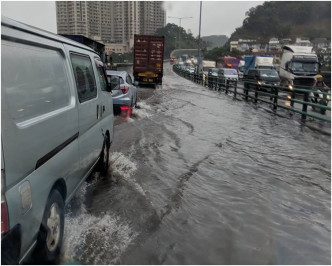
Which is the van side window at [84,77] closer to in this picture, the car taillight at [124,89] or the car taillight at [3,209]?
the car taillight at [3,209]

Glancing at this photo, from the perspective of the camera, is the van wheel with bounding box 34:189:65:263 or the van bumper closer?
the van bumper

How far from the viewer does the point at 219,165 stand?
6.98 metres

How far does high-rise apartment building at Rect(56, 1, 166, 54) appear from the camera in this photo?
120 feet

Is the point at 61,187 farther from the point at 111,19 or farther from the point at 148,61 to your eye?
the point at 111,19

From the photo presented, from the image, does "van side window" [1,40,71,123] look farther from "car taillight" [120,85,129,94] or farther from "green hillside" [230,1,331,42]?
"green hillside" [230,1,331,42]

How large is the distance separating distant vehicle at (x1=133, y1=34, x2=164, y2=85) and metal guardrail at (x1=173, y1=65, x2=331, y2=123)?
4.34 m

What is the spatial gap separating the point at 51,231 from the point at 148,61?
28.4 metres

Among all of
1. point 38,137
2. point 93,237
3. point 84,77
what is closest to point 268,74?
point 84,77

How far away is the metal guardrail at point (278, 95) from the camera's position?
38.6ft

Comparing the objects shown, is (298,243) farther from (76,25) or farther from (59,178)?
(76,25)

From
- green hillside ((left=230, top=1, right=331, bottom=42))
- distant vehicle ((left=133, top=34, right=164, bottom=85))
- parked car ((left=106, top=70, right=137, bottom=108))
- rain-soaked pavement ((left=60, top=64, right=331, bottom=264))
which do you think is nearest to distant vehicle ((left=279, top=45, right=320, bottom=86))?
green hillside ((left=230, top=1, right=331, bottom=42))

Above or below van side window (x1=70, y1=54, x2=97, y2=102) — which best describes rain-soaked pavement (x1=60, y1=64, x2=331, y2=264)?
below

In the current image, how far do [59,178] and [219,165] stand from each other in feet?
14.1

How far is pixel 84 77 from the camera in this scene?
14.6 ft
